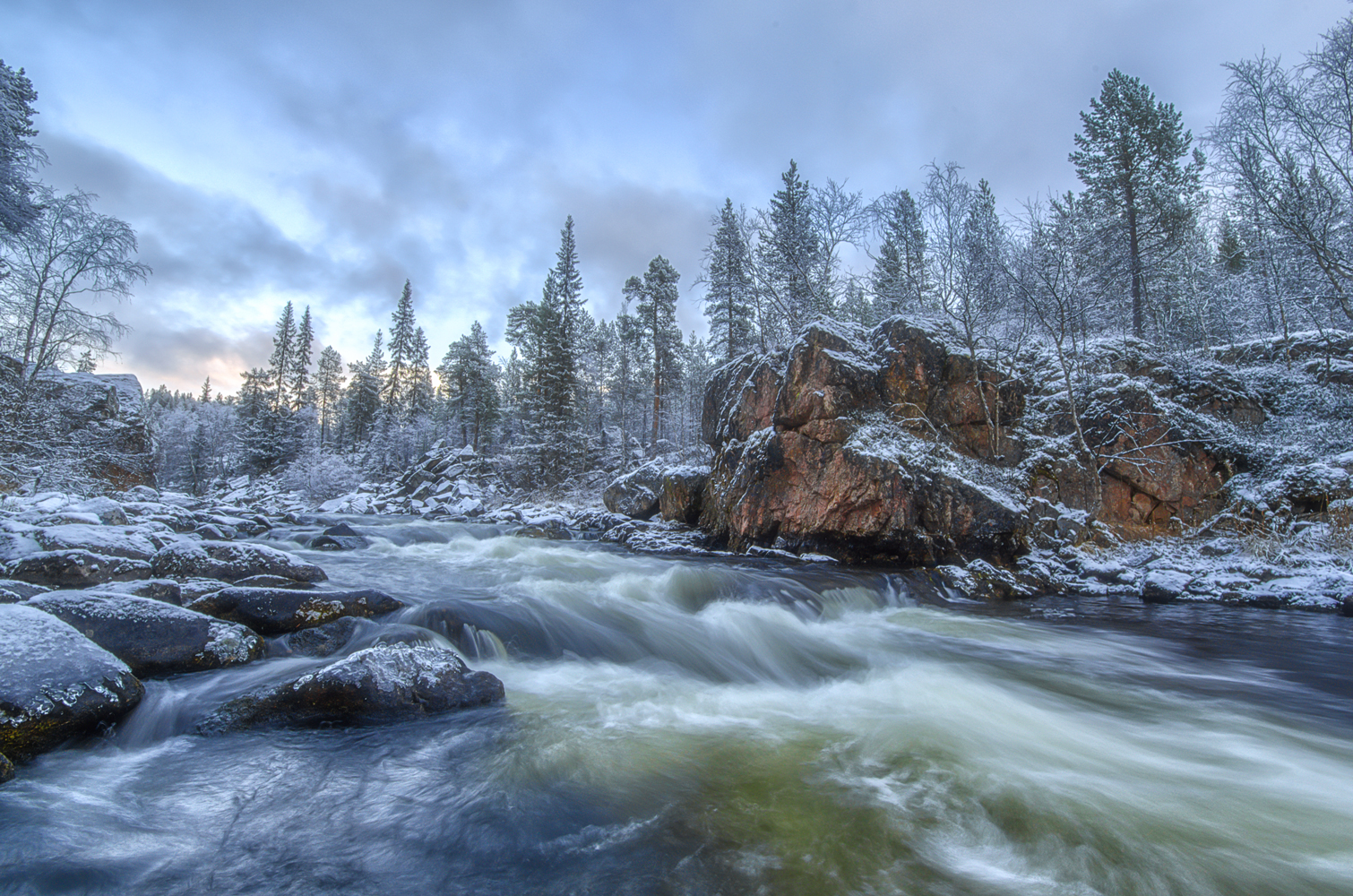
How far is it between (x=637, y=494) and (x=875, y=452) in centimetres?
996

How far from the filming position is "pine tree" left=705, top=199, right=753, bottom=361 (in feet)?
73.9

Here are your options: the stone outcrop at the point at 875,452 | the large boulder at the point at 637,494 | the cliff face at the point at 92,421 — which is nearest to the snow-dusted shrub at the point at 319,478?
the cliff face at the point at 92,421

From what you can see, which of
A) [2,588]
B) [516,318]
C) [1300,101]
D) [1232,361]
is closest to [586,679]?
[2,588]

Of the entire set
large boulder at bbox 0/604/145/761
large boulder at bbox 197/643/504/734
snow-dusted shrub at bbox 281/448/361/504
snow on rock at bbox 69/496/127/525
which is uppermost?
snow-dusted shrub at bbox 281/448/361/504

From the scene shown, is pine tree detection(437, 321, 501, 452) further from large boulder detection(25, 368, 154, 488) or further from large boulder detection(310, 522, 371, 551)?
large boulder detection(310, 522, 371, 551)

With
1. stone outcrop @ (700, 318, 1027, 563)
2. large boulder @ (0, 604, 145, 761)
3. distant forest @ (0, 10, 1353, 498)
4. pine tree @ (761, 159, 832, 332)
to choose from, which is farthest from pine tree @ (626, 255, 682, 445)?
large boulder @ (0, 604, 145, 761)

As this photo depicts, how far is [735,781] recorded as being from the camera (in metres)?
3.62

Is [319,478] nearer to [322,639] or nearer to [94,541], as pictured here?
[94,541]

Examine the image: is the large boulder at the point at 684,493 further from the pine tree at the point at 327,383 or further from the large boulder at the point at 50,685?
the pine tree at the point at 327,383

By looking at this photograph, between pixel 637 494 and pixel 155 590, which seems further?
pixel 637 494

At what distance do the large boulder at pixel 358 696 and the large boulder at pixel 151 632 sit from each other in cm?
112

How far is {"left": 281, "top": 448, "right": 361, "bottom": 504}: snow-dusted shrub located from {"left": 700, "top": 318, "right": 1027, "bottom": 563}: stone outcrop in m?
27.5

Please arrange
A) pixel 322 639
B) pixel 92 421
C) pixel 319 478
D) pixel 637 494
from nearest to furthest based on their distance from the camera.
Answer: pixel 322 639 → pixel 92 421 → pixel 637 494 → pixel 319 478

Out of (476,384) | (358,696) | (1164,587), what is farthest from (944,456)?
(476,384)
